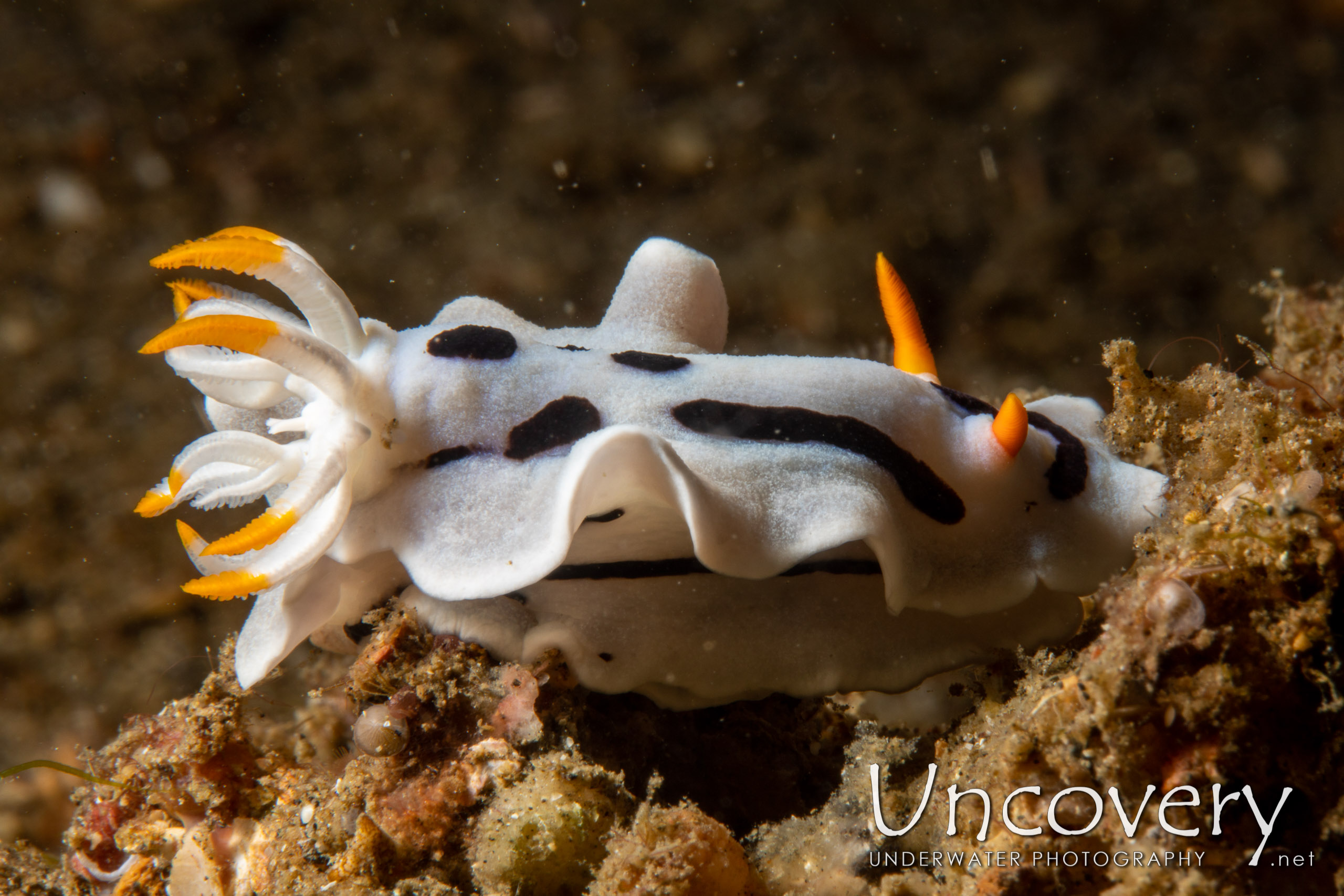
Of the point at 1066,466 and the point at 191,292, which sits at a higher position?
the point at 191,292

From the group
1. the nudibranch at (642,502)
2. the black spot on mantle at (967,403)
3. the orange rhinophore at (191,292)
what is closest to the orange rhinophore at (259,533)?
the nudibranch at (642,502)

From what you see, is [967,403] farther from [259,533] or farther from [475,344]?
[259,533]

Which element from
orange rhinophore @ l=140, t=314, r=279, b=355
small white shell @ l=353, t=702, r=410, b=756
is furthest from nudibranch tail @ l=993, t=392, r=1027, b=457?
orange rhinophore @ l=140, t=314, r=279, b=355

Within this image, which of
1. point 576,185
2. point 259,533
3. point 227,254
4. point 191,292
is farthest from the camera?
point 576,185

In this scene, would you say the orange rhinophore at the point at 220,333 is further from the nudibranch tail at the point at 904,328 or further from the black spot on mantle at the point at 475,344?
the nudibranch tail at the point at 904,328

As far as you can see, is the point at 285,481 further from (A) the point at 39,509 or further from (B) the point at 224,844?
(A) the point at 39,509

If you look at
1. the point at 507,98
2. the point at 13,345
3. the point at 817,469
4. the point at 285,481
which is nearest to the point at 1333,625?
the point at 817,469

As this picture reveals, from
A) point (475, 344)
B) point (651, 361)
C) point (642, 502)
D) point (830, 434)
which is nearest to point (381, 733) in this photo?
point (642, 502)
